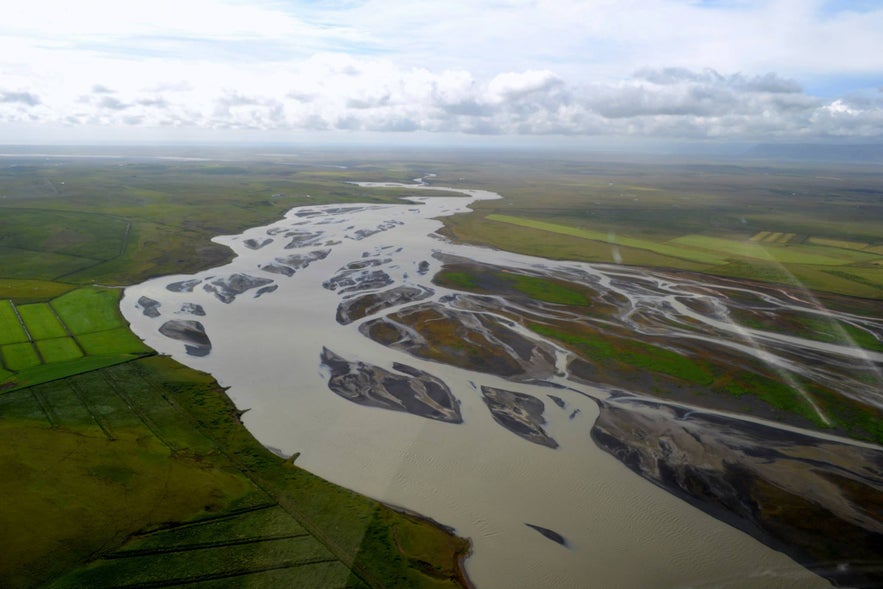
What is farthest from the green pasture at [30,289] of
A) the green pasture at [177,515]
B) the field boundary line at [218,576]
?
the field boundary line at [218,576]

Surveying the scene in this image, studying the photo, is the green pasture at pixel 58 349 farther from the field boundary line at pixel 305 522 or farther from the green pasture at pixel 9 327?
the field boundary line at pixel 305 522

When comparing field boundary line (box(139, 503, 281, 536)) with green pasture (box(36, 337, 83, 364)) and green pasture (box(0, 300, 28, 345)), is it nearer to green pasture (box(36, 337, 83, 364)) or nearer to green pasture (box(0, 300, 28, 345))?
green pasture (box(36, 337, 83, 364))

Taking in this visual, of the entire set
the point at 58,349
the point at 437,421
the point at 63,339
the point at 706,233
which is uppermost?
the point at 706,233

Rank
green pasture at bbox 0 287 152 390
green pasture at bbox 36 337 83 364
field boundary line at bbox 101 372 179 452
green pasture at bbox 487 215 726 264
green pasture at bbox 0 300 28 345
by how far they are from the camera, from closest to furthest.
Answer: field boundary line at bbox 101 372 179 452
green pasture at bbox 0 287 152 390
green pasture at bbox 36 337 83 364
green pasture at bbox 0 300 28 345
green pasture at bbox 487 215 726 264

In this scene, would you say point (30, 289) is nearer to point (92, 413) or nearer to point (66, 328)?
point (66, 328)

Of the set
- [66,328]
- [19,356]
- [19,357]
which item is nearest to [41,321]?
[66,328]

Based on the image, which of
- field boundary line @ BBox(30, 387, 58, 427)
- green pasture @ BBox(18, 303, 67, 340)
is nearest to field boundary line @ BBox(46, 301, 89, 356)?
green pasture @ BBox(18, 303, 67, 340)

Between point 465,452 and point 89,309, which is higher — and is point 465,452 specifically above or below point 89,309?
above

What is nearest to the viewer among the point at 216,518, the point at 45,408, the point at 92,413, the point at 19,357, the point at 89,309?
the point at 216,518

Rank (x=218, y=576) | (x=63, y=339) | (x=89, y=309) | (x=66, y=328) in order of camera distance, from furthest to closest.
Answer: (x=89, y=309), (x=66, y=328), (x=63, y=339), (x=218, y=576)

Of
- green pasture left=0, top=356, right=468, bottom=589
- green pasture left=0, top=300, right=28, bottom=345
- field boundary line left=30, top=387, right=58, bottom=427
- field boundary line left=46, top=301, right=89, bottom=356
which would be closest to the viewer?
green pasture left=0, top=356, right=468, bottom=589
